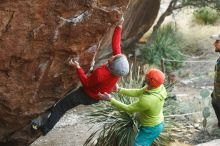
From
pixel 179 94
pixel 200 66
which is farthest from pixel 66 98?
pixel 200 66

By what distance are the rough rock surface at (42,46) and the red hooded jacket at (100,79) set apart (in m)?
0.31

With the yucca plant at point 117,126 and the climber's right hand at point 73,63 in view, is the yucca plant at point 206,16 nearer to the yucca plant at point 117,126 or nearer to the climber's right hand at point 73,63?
the yucca plant at point 117,126

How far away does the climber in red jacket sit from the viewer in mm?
6855

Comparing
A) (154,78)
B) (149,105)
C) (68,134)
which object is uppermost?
(154,78)

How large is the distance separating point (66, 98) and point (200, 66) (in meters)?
9.05

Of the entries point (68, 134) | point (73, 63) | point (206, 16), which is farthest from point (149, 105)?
point (206, 16)

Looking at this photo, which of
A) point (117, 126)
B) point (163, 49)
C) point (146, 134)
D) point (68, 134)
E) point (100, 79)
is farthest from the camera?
point (163, 49)

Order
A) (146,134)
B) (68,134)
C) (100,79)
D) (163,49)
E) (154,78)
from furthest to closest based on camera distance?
(163,49) → (68,134) → (146,134) → (100,79) → (154,78)

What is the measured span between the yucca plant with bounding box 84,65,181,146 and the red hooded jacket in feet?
4.09

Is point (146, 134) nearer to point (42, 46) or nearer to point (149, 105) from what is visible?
point (149, 105)

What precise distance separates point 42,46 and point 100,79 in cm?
96

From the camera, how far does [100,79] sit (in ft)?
22.7

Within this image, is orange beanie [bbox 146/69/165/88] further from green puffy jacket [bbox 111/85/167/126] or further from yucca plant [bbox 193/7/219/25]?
yucca plant [bbox 193/7/219/25]

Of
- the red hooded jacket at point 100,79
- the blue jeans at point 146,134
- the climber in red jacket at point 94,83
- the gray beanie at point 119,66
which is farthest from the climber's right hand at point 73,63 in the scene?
the blue jeans at point 146,134
